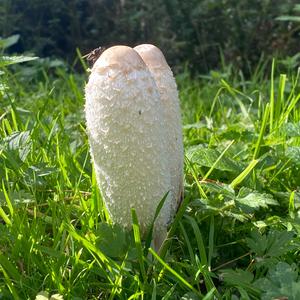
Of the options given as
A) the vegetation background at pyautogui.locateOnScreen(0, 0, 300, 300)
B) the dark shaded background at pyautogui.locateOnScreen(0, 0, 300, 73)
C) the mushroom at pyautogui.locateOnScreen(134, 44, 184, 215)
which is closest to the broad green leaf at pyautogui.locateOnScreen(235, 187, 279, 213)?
the vegetation background at pyautogui.locateOnScreen(0, 0, 300, 300)

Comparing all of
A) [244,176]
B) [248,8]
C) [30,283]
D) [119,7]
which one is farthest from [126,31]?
[30,283]

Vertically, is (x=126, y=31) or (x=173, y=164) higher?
(x=173, y=164)

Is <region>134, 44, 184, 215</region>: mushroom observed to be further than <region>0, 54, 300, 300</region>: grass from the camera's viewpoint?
Yes

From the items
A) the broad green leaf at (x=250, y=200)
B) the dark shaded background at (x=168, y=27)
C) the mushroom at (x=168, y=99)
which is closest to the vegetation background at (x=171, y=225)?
the broad green leaf at (x=250, y=200)

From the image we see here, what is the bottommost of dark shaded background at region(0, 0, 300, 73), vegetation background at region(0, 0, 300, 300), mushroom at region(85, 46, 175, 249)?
dark shaded background at region(0, 0, 300, 73)

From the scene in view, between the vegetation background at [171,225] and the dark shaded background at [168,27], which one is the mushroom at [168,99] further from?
the dark shaded background at [168,27]

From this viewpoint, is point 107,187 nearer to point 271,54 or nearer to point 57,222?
point 57,222

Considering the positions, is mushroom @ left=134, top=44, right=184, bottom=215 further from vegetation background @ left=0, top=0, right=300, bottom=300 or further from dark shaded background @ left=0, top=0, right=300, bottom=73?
dark shaded background @ left=0, top=0, right=300, bottom=73
